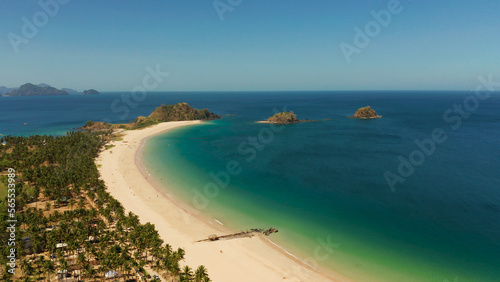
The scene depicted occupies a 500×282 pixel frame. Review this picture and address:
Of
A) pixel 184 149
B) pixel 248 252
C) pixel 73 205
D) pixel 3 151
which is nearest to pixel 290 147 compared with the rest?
pixel 184 149

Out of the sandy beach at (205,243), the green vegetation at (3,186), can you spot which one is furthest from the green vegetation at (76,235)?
the sandy beach at (205,243)

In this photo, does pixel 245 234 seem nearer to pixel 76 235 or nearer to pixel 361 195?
pixel 76 235

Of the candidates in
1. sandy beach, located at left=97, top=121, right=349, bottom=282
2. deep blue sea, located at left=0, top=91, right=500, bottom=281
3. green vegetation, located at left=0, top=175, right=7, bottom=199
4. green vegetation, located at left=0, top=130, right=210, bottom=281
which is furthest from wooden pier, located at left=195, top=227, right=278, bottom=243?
green vegetation, located at left=0, top=175, right=7, bottom=199

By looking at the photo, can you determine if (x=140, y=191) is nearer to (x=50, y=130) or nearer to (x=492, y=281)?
(x=492, y=281)

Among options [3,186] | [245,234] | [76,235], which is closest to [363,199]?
[245,234]

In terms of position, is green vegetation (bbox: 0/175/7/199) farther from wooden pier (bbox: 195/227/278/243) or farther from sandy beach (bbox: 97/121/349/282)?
wooden pier (bbox: 195/227/278/243)

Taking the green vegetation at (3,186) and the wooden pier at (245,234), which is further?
the green vegetation at (3,186)

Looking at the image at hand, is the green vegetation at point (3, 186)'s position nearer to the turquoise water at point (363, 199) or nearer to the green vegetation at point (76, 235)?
the green vegetation at point (76, 235)
